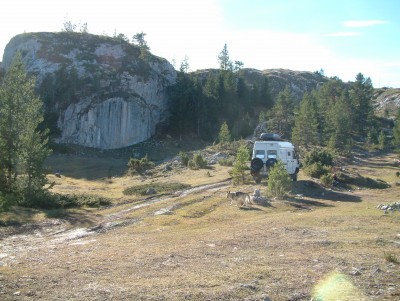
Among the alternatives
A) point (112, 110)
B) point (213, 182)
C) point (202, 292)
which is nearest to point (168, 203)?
point (213, 182)

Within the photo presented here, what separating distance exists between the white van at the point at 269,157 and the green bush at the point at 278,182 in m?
6.25

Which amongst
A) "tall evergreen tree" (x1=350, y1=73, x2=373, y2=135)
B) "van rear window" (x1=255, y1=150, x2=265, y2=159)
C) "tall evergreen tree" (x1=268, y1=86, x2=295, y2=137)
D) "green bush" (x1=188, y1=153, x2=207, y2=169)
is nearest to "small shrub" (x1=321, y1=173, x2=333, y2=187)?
"van rear window" (x1=255, y1=150, x2=265, y2=159)

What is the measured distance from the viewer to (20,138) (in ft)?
110

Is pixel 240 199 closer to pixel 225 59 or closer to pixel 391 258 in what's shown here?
pixel 391 258

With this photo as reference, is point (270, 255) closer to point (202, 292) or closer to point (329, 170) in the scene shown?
point (202, 292)

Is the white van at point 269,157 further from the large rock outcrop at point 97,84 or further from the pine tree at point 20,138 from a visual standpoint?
the large rock outcrop at point 97,84

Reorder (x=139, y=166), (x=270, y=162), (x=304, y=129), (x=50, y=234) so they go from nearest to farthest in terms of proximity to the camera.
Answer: (x=50, y=234) → (x=270, y=162) → (x=139, y=166) → (x=304, y=129)

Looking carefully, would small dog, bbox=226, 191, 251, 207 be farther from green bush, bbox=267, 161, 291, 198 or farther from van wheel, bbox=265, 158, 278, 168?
van wheel, bbox=265, 158, 278, 168

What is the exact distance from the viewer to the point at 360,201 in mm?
30688

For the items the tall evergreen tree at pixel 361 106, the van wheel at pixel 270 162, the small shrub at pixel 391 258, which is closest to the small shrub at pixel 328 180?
the van wheel at pixel 270 162

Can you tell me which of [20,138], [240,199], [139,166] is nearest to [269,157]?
[240,199]

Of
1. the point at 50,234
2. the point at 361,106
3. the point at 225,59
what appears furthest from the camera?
the point at 225,59

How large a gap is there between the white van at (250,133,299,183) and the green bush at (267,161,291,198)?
625cm

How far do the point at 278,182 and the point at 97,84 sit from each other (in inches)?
2690
